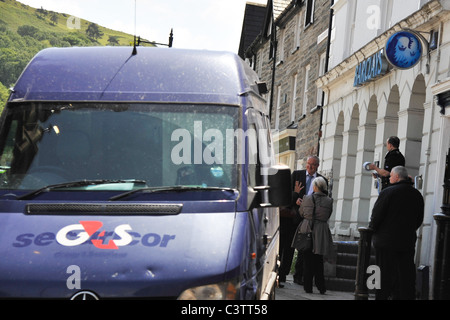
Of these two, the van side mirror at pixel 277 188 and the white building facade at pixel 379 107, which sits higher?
the white building facade at pixel 379 107

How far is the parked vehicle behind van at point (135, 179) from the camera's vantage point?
15.6ft

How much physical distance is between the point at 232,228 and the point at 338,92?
18380 millimetres

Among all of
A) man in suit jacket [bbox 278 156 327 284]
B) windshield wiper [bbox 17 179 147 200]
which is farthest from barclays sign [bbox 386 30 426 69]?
windshield wiper [bbox 17 179 147 200]

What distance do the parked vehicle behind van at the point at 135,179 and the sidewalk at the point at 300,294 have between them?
16.2 feet

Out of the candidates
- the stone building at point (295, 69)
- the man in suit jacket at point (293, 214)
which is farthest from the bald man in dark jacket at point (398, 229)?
the stone building at point (295, 69)

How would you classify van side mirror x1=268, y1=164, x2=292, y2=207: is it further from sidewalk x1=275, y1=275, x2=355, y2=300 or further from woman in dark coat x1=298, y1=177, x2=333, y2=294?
woman in dark coat x1=298, y1=177, x2=333, y2=294

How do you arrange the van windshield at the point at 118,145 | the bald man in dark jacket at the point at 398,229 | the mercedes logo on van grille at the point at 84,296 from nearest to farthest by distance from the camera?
the mercedes logo on van grille at the point at 84,296 → the van windshield at the point at 118,145 → the bald man in dark jacket at the point at 398,229

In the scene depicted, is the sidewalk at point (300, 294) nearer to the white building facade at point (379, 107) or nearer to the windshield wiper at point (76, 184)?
the white building facade at point (379, 107)

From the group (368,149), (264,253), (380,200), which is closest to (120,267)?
(264,253)

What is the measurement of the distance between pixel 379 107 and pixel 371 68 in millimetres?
914

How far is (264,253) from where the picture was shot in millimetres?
6234

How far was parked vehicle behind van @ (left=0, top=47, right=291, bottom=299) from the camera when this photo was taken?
474 centimetres
